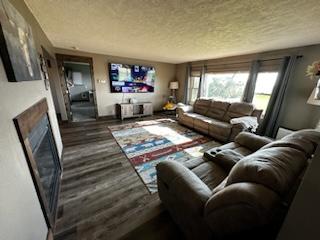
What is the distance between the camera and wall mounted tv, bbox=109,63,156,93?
4668mm

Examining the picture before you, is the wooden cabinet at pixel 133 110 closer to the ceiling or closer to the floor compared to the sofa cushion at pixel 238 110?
closer to the floor

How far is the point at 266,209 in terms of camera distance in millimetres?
604

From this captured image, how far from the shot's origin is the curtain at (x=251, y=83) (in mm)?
3397

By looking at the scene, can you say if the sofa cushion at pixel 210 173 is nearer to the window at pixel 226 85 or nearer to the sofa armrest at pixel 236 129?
the sofa armrest at pixel 236 129

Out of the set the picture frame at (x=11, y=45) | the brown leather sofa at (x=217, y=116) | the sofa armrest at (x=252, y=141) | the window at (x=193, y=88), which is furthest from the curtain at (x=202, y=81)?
the picture frame at (x=11, y=45)

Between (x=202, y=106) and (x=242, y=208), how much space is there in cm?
395

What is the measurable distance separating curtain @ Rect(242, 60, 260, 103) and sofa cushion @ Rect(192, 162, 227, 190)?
298 cm

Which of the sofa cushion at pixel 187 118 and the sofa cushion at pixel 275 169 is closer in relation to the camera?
the sofa cushion at pixel 275 169

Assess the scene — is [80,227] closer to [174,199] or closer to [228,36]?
[174,199]

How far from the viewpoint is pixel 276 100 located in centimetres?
309

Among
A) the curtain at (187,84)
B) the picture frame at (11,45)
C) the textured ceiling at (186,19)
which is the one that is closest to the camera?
the picture frame at (11,45)

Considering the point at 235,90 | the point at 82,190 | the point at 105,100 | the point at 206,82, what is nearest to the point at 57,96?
the point at 105,100

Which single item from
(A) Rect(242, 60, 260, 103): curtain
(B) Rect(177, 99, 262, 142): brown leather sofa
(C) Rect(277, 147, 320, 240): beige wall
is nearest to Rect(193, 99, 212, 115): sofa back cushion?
(B) Rect(177, 99, 262, 142): brown leather sofa

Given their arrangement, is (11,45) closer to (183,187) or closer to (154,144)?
(183,187)
